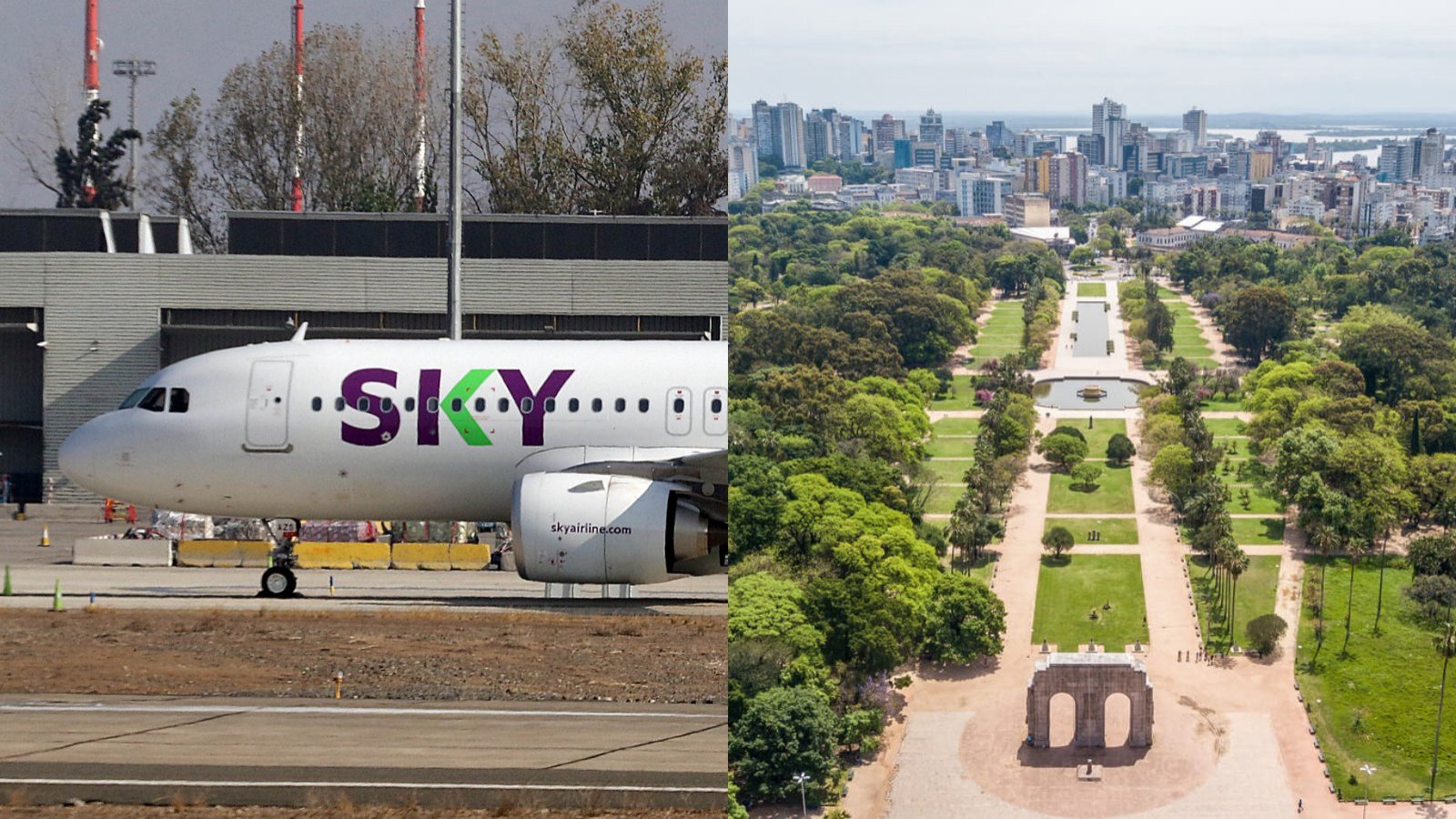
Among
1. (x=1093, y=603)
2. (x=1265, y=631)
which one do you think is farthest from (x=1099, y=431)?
(x=1265, y=631)

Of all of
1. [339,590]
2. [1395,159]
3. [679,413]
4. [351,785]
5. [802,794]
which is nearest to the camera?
[351,785]

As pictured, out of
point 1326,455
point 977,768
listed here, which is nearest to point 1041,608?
point 977,768

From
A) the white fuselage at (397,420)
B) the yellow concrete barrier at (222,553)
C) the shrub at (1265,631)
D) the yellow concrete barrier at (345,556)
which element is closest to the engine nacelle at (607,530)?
the white fuselage at (397,420)

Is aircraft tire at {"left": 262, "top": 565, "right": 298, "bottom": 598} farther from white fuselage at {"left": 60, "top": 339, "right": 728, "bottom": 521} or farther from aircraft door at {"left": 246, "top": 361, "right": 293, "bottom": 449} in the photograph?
aircraft door at {"left": 246, "top": 361, "right": 293, "bottom": 449}

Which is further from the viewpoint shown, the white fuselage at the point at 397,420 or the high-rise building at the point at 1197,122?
the white fuselage at the point at 397,420

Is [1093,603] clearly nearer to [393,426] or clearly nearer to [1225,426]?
[1225,426]

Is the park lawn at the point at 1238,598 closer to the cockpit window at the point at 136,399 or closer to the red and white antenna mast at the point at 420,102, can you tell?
the cockpit window at the point at 136,399
